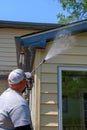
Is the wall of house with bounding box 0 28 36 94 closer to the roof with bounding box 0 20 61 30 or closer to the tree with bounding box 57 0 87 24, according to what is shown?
the roof with bounding box 0 20 61 30

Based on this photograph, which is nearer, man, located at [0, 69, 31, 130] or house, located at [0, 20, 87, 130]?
man, located at [0, 69, 31, 130]

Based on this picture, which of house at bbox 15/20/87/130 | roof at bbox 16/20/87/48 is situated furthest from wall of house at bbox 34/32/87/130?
roof at bbox 16/20/87/48

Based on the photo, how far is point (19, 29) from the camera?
1187cm

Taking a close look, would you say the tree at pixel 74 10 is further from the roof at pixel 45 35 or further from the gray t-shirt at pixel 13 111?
the gray t-shirt at pixel 13 111

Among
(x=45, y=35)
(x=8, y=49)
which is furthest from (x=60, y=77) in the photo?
(x=8, y=49)

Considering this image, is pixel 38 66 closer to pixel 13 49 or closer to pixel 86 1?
pixel 13 49

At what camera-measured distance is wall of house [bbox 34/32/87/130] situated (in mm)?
4613

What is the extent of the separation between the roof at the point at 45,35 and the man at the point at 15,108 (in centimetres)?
200

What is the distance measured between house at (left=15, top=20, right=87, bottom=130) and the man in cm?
188

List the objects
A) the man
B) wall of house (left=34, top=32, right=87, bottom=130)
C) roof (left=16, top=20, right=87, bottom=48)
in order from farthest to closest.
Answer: roof (left=16, top=20, right=87, bottom=48) → wall of house (left=34, top=32, right=87, bottom=130) → the man

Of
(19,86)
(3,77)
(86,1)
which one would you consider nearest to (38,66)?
(19,86)

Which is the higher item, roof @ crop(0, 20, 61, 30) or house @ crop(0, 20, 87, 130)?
roof @ crop(0, 20, 61, 30)

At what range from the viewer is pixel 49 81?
4.77 metres

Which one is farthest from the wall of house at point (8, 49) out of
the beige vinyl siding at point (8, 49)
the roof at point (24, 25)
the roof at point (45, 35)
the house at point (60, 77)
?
the roof at point (45, 35)
